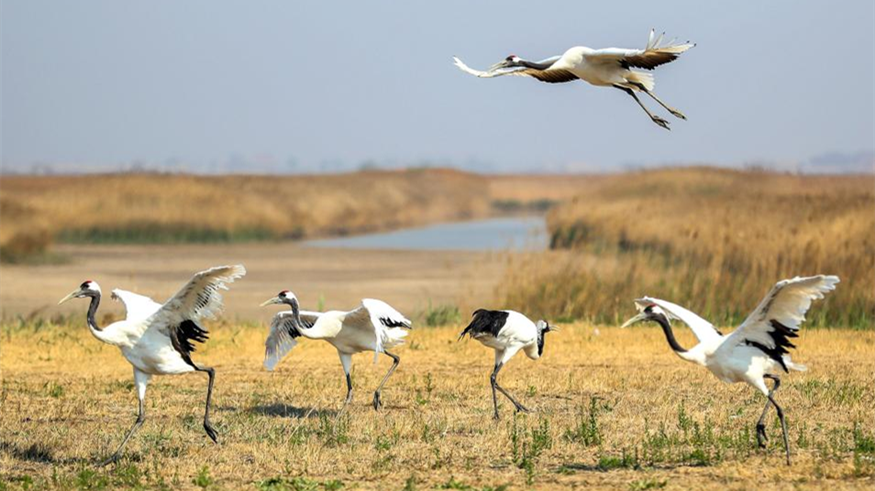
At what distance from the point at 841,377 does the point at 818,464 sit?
4.20 meters

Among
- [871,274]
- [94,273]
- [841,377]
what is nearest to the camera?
[841,377]

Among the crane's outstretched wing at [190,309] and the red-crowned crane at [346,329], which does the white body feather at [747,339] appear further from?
the crane's outstretched wing at [190,309]

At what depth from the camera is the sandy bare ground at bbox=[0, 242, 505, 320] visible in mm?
20250

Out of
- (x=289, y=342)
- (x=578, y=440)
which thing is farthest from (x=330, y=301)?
(x=578, y=440)

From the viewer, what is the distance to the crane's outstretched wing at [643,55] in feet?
31.5

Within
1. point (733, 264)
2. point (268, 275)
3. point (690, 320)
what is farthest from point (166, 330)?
point (268, 275)

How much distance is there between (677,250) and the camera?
19828 millimetres

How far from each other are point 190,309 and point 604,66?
11.9 feet

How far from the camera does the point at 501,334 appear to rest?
1059cm

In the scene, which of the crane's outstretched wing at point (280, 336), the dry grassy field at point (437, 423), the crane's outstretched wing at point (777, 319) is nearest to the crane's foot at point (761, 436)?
the dry grassy field at point (437, 423)

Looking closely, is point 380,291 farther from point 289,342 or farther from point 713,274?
point 289,342

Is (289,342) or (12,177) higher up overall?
(12,177)

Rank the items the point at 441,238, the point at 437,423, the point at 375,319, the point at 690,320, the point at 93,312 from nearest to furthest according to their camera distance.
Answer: the point at 690,320, the point at 93,312, the point at 437,423, the point at 375,319, the point at 441,238

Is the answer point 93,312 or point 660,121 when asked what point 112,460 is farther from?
point 660,121
